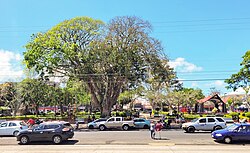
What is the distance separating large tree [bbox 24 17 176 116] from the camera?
3625 cm

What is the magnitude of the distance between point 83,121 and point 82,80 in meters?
5.84

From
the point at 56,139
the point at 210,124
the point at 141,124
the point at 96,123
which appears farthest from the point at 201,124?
the point at 56,139

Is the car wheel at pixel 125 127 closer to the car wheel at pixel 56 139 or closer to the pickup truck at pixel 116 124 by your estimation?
the pickup truck at pixel 116 124

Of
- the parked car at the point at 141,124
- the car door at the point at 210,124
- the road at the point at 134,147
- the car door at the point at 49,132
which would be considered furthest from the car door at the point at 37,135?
the car door at the point at 210,124

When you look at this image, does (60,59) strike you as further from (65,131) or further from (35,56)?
(65,131)

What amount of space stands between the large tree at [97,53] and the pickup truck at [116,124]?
8.54 m

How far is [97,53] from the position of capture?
36.6 meters

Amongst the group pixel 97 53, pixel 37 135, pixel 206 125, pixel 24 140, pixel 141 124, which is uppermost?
pixel 97 53

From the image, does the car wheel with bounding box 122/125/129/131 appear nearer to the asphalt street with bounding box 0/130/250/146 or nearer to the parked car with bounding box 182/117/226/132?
the parked car with bounding box 182/117/226/132

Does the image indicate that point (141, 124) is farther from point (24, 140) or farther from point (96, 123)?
point (24, 140)

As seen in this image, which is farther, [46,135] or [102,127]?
[102,127]

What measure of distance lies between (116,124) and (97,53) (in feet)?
37.9

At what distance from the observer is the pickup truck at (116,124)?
1134 inches

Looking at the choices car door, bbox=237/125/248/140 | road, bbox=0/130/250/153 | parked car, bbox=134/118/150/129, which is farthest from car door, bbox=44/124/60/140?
parked car, bbox=134/118/150/129
